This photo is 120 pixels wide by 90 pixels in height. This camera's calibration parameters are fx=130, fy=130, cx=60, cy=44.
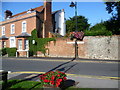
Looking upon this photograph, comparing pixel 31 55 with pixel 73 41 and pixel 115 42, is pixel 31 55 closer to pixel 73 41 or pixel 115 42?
pixel 73 41

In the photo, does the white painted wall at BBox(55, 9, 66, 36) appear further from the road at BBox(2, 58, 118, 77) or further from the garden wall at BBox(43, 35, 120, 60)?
the road at BBox(2, 58, 118, 77)

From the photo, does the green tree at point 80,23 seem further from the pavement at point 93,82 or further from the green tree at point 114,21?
the pavement at point 93,82

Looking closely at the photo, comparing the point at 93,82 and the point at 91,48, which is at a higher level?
the point at 91,48

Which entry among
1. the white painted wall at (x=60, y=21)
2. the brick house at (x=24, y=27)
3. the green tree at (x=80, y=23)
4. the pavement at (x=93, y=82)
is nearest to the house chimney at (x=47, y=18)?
the brick house at (x=24, y=27)

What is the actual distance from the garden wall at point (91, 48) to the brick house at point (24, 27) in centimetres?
541

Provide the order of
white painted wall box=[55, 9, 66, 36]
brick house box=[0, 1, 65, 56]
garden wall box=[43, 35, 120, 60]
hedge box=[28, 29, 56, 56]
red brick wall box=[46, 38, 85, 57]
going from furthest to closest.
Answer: white painted wall box=[55, 9, 66, 36] → brick house box=[0, 1, 65, 56] → hedge box=[28, 29, 56, 56] → red brick wall box=[46, 38, 85, 57] → garden wall box=[43, 35, 120, 60]

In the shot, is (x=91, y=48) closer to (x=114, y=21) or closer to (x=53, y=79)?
(x=114, y=21)

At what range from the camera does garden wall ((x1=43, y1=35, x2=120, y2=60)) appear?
17.6m

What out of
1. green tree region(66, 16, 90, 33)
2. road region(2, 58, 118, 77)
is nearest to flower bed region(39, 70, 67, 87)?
road region(2, 58, 118, 77)

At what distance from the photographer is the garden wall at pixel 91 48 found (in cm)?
1758

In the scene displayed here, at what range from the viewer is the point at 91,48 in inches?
733

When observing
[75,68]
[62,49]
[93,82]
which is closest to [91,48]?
[62,49]

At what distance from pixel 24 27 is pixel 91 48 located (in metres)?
14.1

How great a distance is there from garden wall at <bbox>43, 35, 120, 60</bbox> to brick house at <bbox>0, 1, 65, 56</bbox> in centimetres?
541
